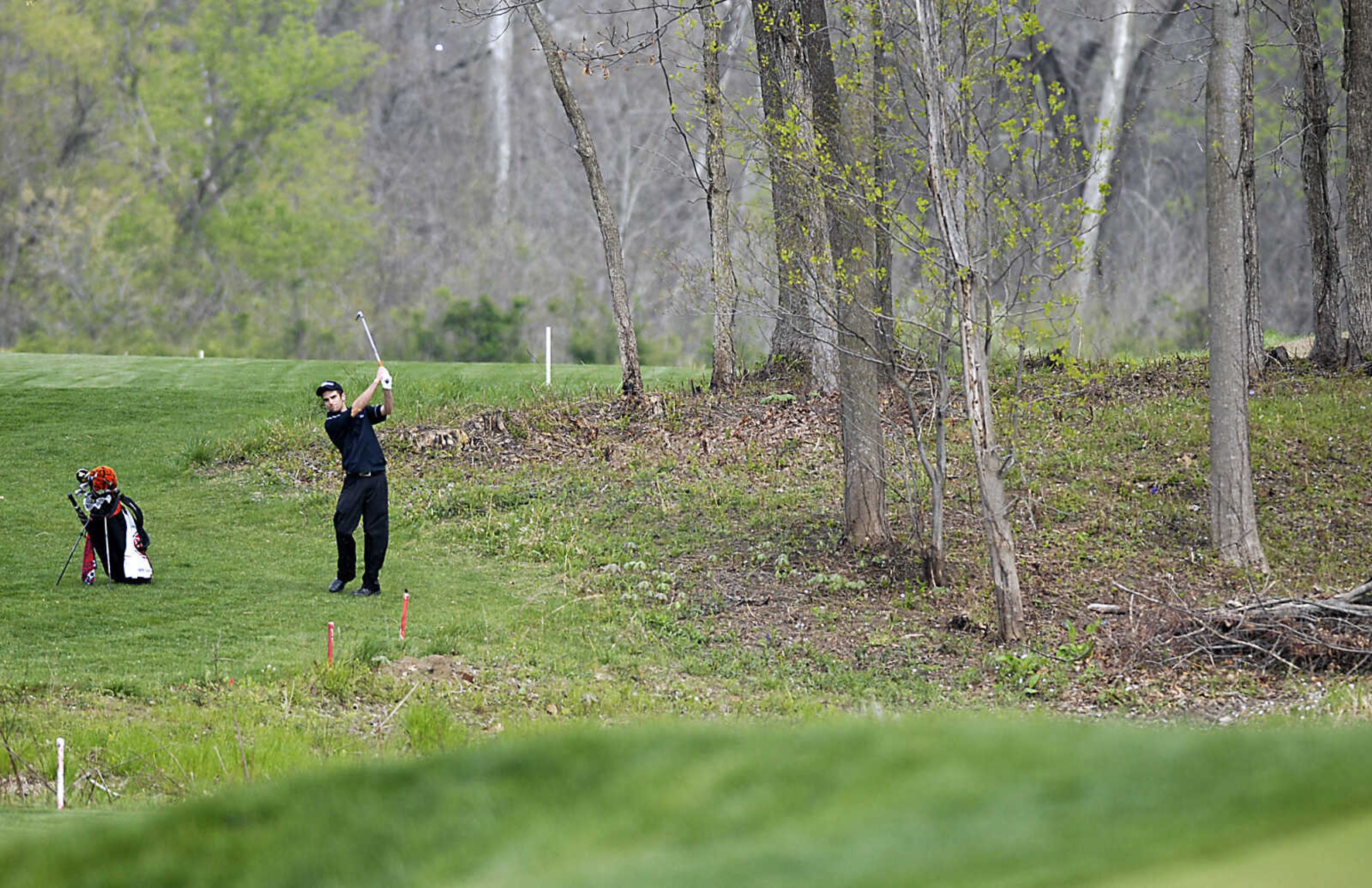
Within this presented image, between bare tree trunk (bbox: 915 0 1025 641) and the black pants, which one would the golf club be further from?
bare tree trunk (bbox: 915 0 1025 641)

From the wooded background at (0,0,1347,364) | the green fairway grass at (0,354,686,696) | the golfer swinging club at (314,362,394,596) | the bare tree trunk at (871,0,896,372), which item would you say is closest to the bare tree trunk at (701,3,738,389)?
the bare tree trunk at (871,0,896,372)

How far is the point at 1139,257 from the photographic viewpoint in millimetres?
38500

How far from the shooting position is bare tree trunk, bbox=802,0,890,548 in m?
11.8

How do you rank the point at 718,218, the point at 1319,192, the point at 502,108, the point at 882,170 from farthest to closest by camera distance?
the point at 502,108, the point at 718,218, the point at 1319,192, the point at 882,170

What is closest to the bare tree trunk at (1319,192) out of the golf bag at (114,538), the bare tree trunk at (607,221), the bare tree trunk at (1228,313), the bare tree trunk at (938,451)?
the bare tree trunk at (1228,313)

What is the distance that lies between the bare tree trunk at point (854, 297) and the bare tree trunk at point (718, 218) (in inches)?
45.5

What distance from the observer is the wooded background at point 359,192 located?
37781 millimetres

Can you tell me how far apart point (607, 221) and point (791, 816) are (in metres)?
16.4

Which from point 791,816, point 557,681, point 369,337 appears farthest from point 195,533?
point 791,816

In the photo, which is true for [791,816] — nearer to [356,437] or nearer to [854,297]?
[356,437]

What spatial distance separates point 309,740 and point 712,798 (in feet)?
18.3

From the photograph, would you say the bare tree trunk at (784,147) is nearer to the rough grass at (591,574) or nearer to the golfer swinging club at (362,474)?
the rough grass at (591,574)

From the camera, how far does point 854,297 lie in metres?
12.0

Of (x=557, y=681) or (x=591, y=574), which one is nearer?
(x=557, y=681)
